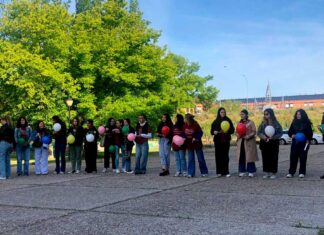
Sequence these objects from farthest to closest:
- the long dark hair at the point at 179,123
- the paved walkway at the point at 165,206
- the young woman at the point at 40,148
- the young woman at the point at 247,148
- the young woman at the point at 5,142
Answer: the young woman at the point at 40,148, the young woman at the point at 5,142, the long dark hair at the point at 179,123, the young woman at the point at 247,148, the paved walkway at the point at 165,206

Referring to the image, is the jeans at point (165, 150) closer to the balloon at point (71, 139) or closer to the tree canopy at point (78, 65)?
the balloon at point (71, 139)

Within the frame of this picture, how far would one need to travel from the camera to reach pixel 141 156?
14039 mm

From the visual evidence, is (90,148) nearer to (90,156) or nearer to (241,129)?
(90,156)

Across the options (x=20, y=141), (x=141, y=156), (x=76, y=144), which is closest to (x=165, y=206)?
(x=141, y=156)

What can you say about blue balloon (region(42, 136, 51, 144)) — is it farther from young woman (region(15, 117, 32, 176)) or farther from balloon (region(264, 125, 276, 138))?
balloon (region(264, 125, 276, 138))

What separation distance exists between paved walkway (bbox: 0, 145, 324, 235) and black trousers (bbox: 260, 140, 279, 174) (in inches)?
16.6

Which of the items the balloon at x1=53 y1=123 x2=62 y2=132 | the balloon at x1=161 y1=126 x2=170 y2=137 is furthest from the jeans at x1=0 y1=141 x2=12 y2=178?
the balloon at x1=161 y1=126 x2=170 y2=137

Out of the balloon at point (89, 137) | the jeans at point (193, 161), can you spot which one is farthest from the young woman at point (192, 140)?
the balloon at point (89, 137)

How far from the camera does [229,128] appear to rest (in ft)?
41.1

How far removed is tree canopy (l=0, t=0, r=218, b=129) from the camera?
27172 millimetres

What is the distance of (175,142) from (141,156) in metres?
1.87

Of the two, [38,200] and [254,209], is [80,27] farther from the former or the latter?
[254,209]

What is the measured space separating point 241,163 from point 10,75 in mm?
19724

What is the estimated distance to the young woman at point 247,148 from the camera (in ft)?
40.1
